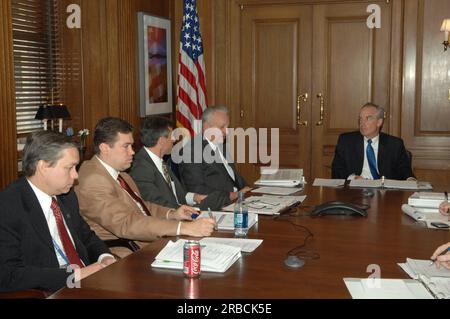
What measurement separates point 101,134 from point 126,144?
143 mm

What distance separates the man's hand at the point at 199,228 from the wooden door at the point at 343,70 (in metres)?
4.14

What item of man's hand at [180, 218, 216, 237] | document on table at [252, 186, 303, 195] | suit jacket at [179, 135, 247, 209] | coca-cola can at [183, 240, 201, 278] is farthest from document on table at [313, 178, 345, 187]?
coca-cola can at [183, 240, 201, 278]

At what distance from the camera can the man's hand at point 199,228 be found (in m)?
2.66

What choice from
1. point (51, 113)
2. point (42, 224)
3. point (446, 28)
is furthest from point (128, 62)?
point (42, 224)

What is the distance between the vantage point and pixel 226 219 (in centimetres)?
299

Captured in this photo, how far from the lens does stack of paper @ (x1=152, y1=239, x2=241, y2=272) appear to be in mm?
2152

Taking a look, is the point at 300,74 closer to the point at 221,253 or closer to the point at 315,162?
the point at 315,162

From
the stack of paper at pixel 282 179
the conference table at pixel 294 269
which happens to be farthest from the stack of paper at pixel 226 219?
the stack of paper at pixel 282 179

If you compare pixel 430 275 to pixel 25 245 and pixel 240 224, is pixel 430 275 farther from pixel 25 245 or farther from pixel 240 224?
pixel 25 245

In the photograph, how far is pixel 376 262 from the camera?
2.28m

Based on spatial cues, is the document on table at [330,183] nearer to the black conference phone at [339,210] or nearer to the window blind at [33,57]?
the black conference phone at [339,210]
